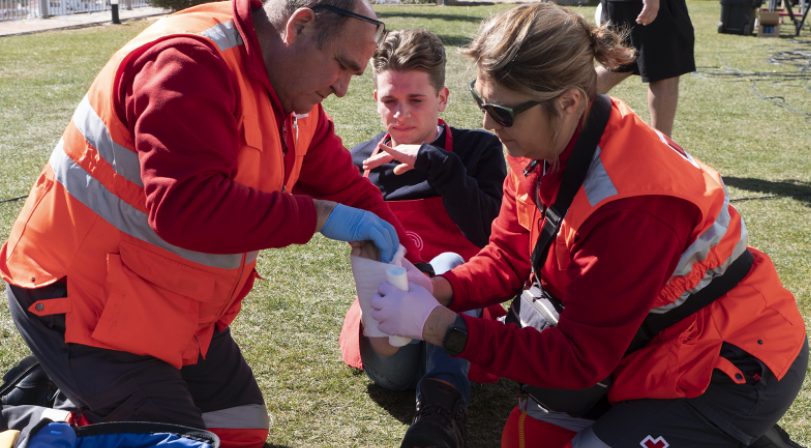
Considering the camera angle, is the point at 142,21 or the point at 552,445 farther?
the point at 142,21

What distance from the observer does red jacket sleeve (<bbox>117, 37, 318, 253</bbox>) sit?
2055mm

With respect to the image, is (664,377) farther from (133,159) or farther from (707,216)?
(133,159)

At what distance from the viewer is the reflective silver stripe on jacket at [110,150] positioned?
87.0 inches

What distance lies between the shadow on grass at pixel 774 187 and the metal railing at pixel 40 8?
1458 cm

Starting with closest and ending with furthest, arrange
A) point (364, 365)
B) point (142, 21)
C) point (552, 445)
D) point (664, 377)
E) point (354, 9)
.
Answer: point (354, 9)
point (664, 377)
point (552, 445)
point (364, 365)
point (142, 21)

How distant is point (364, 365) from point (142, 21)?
1503 cm

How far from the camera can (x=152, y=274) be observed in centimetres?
231

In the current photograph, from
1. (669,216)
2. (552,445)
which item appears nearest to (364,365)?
(552,445)

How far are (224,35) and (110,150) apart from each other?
0.40m

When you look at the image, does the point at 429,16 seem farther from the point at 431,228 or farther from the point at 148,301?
the point at 148,301

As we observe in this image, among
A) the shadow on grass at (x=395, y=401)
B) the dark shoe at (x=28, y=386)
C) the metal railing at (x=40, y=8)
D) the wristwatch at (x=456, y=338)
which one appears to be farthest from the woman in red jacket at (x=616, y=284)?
the metal railing at (x=40, y=8)

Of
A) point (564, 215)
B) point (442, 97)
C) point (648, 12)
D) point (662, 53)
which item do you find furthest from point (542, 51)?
point (662, 53)

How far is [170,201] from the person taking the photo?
2.05m

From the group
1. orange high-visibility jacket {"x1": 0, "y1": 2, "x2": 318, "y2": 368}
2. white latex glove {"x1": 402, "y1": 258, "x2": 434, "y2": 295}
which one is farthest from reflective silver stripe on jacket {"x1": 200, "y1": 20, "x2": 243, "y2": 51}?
white latex glove {"x1": 402, "y1": 258, "x2": 434, "y2": 295}
